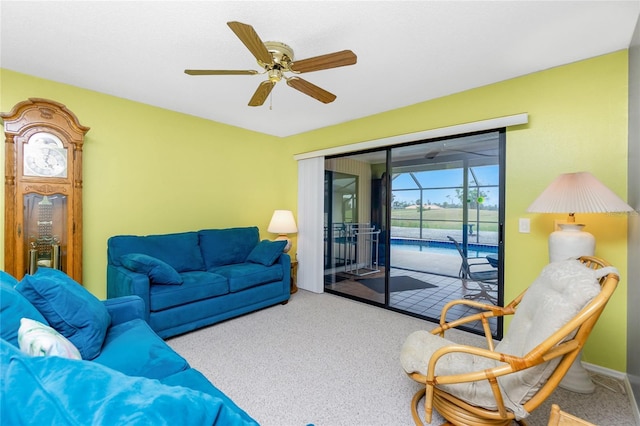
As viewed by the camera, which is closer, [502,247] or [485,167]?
[502,247]

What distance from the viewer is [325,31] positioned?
202 centimetres

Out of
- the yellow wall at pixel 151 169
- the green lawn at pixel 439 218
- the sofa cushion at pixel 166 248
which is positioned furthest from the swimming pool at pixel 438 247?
the sofa cushion at pixel 166 248

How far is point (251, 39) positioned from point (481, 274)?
128 inches

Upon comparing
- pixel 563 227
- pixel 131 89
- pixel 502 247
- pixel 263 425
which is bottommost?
pixel 263 425

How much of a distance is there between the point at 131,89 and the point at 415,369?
3590 mm

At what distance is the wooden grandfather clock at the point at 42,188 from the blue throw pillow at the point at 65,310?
1543 millimetres

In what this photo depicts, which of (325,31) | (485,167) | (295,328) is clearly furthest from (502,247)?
(325,31)

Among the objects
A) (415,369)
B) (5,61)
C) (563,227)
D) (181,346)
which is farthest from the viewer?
(181,346)

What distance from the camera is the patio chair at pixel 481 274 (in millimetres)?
3174

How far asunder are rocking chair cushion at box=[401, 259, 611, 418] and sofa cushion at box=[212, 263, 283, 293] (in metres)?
2.06

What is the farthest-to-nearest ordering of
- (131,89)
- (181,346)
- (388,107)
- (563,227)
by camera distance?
(388,107) → (131,89) → (181,346) → (563,227)

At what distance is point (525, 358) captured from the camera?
1.28 meters

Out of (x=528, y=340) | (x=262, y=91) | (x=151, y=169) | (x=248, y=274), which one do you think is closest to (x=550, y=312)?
(x=528, y=340)

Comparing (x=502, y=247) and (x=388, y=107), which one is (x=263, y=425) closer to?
(x=502, y=247)
